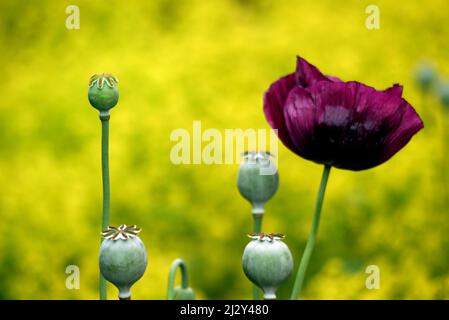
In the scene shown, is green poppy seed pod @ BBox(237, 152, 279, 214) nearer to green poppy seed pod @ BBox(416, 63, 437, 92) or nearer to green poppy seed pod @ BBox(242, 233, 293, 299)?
green poppy seed pod @ BBox(242, 233, 293, 299)

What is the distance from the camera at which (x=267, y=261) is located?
1.52ft

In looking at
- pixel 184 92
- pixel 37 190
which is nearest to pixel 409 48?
pixel 184 92

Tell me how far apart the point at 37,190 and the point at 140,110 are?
1.10 feet

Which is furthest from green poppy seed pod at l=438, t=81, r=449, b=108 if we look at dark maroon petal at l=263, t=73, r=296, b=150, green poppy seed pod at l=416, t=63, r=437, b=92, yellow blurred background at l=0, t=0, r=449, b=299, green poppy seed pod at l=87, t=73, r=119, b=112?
green poppy seed pod at l=87, t=73, r=119, b=112

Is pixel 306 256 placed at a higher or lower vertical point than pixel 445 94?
lower

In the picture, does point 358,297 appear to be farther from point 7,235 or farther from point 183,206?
point 7,235

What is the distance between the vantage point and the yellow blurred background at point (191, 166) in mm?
1392

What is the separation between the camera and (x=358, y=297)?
1059mm

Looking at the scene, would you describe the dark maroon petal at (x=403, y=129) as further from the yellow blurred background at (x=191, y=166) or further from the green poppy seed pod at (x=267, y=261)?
the yellow blurred background at (x=191, y=166)

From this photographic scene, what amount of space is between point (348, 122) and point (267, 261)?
0.37 feet

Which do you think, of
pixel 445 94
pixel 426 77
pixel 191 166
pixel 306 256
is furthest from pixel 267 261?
pixel 191 166

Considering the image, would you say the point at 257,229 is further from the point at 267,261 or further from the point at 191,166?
the point at 191,166

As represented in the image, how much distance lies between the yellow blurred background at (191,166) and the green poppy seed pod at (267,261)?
1.98ft

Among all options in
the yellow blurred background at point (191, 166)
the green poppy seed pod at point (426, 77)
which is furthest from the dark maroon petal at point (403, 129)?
the green poppy seed pod at point (426, 77)
